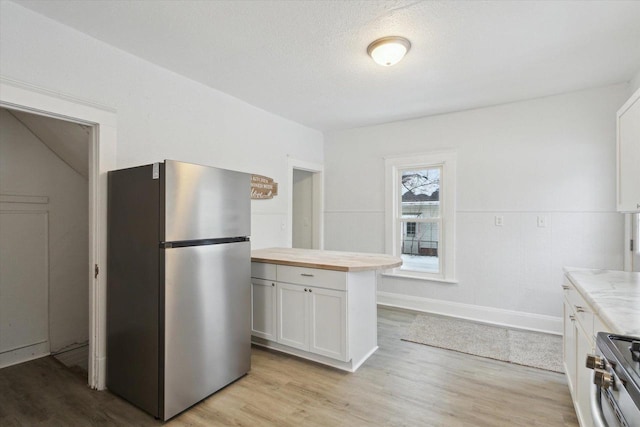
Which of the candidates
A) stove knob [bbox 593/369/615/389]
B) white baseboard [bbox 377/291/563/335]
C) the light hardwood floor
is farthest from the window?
stove knob [bbox 593/369/615/389]

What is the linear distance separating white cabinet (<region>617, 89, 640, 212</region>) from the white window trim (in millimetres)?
1737

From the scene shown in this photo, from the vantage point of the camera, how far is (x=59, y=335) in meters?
2.91

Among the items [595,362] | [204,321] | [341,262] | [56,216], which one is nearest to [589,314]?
[595,362]

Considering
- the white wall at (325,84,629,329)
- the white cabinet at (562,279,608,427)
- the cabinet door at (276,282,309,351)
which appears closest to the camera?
the white cabinet at (562,279,608,427)

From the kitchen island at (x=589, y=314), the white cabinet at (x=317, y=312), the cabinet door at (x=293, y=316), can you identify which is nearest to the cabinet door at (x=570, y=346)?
the kitchen island at (x=589, y=314)

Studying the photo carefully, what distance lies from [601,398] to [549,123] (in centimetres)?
316

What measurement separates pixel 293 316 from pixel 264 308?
35cm

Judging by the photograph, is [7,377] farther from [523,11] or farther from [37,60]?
[523,11]

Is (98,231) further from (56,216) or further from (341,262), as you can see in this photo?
(341,262)

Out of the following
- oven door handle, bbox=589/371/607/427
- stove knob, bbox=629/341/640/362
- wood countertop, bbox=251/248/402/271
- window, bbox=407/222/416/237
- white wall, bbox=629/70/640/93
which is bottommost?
oven door handle, bbox=589/371/607/427

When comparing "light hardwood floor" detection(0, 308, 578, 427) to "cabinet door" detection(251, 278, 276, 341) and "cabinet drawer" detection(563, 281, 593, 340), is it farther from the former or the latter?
"cabinet drawer" detection(563, 281, 593, 340)

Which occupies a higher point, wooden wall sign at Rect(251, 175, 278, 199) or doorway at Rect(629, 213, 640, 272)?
wooden wall sign at Rect(251, 175, 278, 199)

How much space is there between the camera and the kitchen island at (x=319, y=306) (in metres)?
2.46

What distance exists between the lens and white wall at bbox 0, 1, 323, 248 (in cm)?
193
